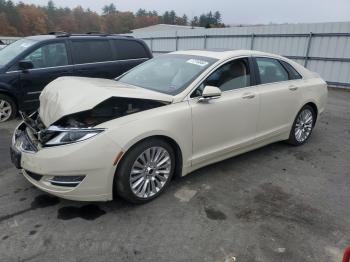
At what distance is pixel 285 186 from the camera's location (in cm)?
389

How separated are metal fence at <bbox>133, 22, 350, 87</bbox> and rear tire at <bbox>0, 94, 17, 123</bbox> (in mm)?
10887

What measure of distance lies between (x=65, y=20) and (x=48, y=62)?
236ft

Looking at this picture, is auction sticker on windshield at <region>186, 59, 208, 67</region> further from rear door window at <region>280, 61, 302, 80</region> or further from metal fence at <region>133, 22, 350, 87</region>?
metal fence at <region>133, 22, 350, 87</region>

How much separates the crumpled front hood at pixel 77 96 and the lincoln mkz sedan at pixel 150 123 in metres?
0.01

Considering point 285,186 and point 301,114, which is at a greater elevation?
point 301,114

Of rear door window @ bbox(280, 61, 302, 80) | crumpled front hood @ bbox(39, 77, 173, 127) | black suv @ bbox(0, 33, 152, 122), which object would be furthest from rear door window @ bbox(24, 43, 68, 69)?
rear door window @ bbox(280, 61, 302, 80)

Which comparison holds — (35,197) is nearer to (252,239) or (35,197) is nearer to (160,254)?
(160,254)

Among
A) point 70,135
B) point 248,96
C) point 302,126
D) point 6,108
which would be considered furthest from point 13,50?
point 302,126

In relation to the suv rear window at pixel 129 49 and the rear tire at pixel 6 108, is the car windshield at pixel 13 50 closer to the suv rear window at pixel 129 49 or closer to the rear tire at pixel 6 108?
the rear tire at pixel 6 108

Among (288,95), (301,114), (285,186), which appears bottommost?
(285,186)

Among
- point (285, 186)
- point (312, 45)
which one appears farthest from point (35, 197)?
point (312, 45)

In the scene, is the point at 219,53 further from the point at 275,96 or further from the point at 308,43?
the point at 308,43

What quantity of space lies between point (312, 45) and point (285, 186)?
33.4 feet

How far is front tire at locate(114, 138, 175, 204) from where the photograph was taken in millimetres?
3088
